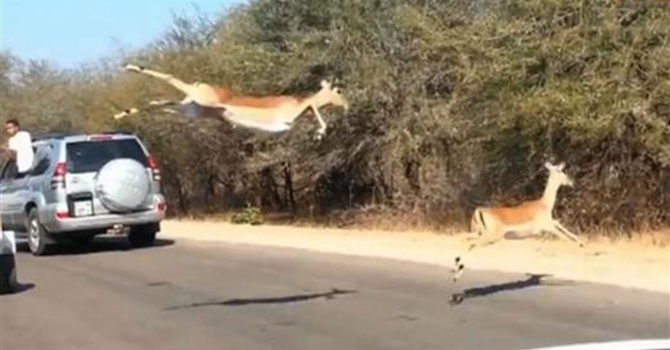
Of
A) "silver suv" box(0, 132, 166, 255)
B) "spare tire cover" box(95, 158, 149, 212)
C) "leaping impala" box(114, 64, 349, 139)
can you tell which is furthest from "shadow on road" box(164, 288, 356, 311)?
"leaping impala" box(114, 64, 349, 139)

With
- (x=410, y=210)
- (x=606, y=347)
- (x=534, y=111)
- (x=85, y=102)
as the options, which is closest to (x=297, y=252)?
(x=534, y=111)

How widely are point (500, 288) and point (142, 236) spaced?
32.5 ft

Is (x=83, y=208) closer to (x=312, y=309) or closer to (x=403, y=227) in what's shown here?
(x=403, y=227)

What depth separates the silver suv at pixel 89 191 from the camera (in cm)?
2098

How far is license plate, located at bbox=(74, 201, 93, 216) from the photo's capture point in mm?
21156

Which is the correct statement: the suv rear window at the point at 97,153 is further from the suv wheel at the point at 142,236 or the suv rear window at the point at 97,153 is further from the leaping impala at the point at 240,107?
the leaping impala at the point at 240,107

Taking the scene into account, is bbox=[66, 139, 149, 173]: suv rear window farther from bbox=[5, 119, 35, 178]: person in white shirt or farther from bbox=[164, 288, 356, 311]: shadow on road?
bbox=[164, 288, 356, 311]: shadow on road

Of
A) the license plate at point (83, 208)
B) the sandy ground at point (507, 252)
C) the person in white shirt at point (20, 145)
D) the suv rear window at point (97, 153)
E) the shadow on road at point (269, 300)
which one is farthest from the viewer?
the suv rear window at point (97, 153)

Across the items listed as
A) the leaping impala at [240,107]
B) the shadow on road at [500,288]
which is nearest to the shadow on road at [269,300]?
the shadow on road at [500,288]

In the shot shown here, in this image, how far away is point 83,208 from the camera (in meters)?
21.2

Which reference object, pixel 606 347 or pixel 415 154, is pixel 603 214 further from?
pixel 606 347

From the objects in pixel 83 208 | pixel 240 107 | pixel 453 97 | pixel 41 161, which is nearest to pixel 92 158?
pixel 83 208

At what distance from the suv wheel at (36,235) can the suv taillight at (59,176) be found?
889 mm

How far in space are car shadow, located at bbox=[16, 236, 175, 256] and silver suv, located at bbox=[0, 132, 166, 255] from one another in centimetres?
61
